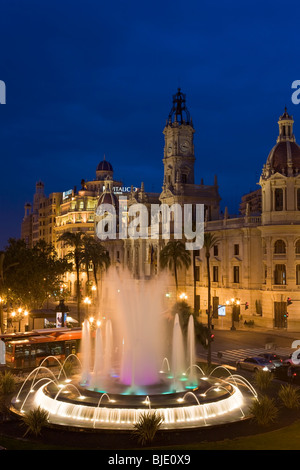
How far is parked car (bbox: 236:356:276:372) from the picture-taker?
35634mm

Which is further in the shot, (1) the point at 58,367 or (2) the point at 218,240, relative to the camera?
(2) the point at 218,240

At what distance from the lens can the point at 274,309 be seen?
203 ft

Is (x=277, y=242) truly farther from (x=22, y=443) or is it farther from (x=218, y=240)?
(x=22, y=443)

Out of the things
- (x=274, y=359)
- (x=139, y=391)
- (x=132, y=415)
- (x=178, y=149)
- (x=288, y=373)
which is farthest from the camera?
(x=178, y=149)

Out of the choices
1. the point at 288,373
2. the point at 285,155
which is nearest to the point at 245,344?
the point at 288,373

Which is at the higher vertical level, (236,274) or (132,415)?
(236,274)

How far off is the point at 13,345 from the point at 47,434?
55.5 ft

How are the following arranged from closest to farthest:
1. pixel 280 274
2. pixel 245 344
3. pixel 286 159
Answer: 1. pixel 245 344
2. pixel 280 274
3. pixel 286 159

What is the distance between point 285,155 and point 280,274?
15.3m

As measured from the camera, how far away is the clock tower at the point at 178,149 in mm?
86250

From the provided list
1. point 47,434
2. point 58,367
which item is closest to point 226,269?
point 58,367

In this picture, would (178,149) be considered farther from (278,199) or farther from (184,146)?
(278,199)

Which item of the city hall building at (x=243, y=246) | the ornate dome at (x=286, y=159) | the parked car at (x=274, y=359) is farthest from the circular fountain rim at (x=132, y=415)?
the ornate dome at (x=286, y=159)

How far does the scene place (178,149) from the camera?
3408 inches
